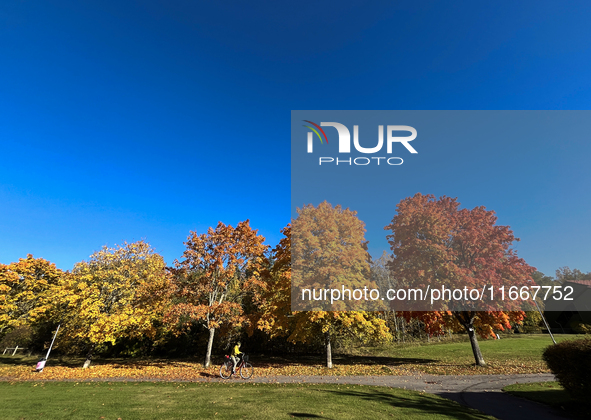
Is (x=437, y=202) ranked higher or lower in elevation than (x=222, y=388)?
higher

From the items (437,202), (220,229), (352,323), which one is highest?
(437,202)

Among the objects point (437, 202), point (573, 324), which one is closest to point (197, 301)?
point (437, 202)

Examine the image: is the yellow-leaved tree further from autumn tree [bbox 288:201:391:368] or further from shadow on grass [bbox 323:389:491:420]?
shadow on grass [bbox 323:389:491:420]

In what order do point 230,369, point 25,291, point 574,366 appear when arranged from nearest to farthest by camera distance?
point 574,366
point 230,369
point 25,291

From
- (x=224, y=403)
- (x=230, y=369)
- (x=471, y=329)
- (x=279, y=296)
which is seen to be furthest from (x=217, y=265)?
(x=471, y=329)

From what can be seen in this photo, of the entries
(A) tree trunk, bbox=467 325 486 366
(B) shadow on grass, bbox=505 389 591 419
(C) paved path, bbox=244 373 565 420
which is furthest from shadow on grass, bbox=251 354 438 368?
(B) shadow on grass, bbox=505 389 591 419

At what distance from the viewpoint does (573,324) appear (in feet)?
126

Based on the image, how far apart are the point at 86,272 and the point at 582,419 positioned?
30555 mm

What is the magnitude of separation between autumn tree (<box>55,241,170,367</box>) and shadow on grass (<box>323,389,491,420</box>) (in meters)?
17.0

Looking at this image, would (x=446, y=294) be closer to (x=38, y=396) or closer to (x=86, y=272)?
(x=38, y=396)

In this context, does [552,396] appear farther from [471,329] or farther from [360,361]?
[360,361]

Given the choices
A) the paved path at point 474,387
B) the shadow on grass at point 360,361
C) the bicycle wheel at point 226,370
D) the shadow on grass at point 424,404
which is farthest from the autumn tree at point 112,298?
the shadow on grass at point 424,404

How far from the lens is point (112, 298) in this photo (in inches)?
867

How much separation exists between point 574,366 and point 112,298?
28.1 meters
